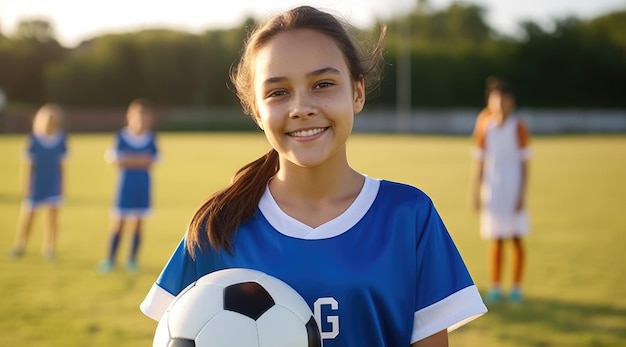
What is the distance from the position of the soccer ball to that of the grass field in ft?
10.7

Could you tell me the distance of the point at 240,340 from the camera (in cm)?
172

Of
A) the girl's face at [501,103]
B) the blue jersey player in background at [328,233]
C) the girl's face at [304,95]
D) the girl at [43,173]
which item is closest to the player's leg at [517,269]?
the girl's face at [501,103]

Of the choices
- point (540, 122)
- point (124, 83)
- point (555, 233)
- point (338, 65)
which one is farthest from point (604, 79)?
point (338, 65)

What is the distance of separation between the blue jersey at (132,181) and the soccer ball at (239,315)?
6000mm

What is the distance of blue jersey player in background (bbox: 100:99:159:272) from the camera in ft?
25.1

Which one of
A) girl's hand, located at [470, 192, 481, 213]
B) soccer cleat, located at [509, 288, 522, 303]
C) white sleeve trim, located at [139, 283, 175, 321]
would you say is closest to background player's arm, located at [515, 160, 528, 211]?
girl's hand, located at [470, 192, 481, 213]

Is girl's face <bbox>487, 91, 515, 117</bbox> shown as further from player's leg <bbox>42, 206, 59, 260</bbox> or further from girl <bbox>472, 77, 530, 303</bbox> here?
player's leg <bbox>42, 206, 59, 260</bbox>

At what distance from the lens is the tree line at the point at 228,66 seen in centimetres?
5453

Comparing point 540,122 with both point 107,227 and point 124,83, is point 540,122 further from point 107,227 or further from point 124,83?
point 107,227

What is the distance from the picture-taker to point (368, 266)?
74.9 inches

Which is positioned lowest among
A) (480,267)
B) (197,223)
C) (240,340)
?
(480,267)

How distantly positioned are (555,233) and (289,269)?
28.9 feet

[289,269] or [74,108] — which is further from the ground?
[74,108]

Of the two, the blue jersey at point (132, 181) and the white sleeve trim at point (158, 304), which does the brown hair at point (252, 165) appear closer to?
the white sleeve trim at point (158, 304)
